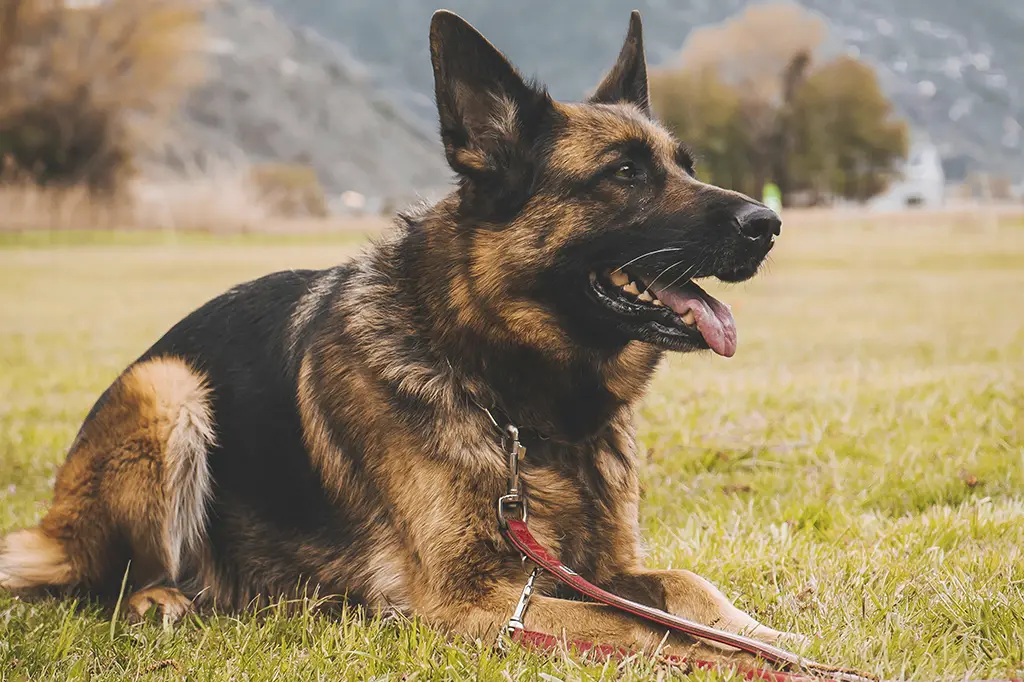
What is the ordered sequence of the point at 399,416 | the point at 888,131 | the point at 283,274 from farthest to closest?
1. the point at 888,131
2. the point at 283,274
3. the point at 399,416

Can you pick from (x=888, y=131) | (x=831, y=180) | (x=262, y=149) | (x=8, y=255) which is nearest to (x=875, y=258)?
(x=8, y=255)

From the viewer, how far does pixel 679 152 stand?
135 inches

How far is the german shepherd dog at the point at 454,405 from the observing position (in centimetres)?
297

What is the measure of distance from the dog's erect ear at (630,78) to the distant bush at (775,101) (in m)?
33.3

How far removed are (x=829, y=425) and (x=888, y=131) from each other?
60145 millimetres

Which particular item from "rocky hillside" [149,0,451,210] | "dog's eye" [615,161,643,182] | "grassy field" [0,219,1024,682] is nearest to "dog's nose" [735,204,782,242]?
"dog's eye" [615,161,643,182]

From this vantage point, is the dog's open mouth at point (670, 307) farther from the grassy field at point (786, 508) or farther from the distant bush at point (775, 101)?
the distant bush at point (775, 101)

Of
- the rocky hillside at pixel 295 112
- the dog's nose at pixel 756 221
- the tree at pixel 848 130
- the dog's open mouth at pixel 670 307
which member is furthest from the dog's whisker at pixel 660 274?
the rocky hillside at pixel 295 112

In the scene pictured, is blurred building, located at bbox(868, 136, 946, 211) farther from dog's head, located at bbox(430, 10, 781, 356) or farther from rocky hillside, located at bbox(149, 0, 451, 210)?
dog's head, located at bbox(430, 10, 781, 356)

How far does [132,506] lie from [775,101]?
4907cm

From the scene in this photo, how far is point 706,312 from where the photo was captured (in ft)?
10.0

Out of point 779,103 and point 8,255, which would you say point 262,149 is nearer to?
point 779,103

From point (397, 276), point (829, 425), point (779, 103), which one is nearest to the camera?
point (397, 276)

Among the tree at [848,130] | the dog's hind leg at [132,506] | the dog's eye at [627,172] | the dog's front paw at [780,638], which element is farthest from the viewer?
the tree at [848,130]
